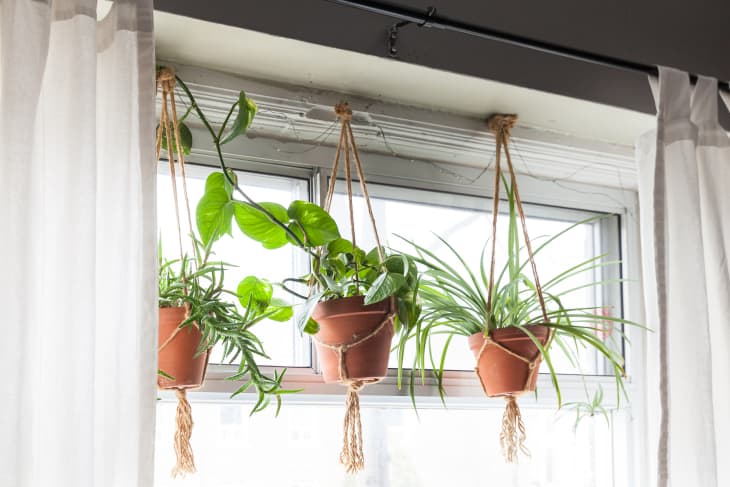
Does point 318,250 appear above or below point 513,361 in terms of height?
above

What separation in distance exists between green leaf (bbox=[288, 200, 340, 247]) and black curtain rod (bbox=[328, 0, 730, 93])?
0.35 meters

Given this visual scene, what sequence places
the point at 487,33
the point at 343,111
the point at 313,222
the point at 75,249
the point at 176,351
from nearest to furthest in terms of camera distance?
the point at 75,249
the point at 176,351
the point at 313,222
the point at 487,33
the point at 343,111

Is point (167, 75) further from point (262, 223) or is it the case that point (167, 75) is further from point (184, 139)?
point (262, 223)

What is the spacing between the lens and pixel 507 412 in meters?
1.67

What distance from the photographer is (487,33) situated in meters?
1.62

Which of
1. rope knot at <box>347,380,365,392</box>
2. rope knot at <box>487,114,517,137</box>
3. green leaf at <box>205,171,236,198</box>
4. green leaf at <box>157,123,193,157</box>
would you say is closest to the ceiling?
rope knot at <box>487,114,517,137</box>

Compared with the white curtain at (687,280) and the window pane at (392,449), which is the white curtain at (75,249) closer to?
the window pane at (392,449)

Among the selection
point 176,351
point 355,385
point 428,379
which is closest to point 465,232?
point 428,379

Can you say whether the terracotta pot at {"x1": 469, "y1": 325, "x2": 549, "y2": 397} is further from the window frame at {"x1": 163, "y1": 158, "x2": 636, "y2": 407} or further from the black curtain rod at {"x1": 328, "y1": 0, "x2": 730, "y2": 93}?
the black curtain rod at {"x1": 328, "y1": 0, "x2": 730, "y2": 93}

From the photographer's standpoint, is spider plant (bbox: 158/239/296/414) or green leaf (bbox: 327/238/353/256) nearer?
spider plant (bbox: 158/239/296/414)

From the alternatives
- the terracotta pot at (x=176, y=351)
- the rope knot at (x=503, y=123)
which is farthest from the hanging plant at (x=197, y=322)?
the rope knot at (x=503, y=123)

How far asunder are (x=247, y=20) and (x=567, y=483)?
49.0 inches

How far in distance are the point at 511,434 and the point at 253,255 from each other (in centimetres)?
61

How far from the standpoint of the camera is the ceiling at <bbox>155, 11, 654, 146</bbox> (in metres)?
1.57
